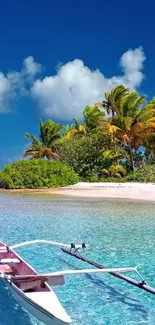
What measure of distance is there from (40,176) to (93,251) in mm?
22138

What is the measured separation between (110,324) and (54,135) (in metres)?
35.3

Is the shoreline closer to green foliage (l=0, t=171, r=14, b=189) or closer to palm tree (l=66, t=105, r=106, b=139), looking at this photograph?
green foliage (l=0, t=171, r=14, b=189)

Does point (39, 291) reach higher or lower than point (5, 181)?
lower

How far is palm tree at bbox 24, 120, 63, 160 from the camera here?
39156mm

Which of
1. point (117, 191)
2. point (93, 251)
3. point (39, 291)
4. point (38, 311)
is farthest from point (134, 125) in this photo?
point (38, 311)

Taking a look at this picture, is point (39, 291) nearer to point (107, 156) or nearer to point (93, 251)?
point (93, 251)

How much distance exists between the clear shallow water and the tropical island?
1271 centimetres

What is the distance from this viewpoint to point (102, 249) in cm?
893

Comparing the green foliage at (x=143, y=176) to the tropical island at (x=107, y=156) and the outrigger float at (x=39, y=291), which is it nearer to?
the tropical island at (x=107, y=156)

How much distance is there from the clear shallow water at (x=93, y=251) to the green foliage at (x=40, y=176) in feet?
41.3

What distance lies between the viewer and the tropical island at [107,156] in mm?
30703

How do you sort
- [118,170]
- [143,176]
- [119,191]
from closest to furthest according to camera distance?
[119,191] → [143,176] → [118,170]

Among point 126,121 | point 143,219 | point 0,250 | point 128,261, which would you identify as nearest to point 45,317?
point 0,250

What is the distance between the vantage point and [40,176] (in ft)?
101
